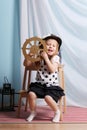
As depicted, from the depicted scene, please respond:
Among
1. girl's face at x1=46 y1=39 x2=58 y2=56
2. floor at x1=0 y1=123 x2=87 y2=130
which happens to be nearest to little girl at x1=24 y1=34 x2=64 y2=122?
girl's face at x1=46 y1=39 x2=58 y2=56

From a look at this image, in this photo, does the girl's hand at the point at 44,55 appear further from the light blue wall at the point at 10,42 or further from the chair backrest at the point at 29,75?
the light blue wall at the point at 10,42

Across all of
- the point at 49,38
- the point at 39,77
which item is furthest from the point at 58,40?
the point at 39,77

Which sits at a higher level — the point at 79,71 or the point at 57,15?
the point at 57,15

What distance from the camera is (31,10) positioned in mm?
2488

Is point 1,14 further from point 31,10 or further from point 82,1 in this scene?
point 82,1

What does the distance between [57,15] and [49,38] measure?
502 millimetres

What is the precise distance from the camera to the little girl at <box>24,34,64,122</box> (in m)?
1.93

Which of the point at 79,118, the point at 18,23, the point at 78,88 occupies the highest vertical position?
the point at 18,23

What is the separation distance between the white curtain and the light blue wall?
12cm

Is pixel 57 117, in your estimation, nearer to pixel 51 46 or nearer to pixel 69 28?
pixel 51 46

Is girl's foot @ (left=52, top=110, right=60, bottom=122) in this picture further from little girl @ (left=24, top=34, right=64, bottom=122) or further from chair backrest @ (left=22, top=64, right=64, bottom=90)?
chair backrest @ (left=22, top=64, right=64, bottom=90)

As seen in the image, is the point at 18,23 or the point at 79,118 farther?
the point at 18,23

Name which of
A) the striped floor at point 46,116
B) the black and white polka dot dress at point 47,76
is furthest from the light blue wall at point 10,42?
the black and white polka dot dress at point 47,76

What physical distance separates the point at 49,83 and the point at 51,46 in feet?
0.84
